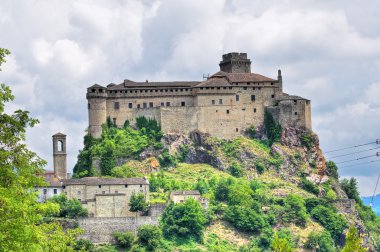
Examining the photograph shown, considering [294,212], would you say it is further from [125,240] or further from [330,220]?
[125,240]

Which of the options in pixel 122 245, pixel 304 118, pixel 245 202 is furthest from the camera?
pixel 304 118

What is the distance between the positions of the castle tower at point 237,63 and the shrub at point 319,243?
2603cm

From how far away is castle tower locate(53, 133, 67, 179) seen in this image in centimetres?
9300

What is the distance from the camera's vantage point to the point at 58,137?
94625 millimetres

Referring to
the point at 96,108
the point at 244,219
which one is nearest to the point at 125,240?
the point at 244,219

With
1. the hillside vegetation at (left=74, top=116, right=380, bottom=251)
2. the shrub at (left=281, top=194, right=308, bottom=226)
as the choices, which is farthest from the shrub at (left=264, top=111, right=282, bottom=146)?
the shrub at (left=281, top=194, right=308, bottom=226)

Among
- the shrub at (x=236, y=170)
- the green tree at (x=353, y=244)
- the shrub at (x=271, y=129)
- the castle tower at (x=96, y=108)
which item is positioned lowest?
the green tree at (x=353, y=244)

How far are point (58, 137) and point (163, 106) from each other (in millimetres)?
13311

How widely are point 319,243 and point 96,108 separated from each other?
28.9 meters

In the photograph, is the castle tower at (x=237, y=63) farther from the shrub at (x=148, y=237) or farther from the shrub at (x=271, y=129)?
the shrub at (x=148, y=237)

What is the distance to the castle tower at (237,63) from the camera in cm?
10906

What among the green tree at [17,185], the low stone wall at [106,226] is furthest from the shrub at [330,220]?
the green tree at [17,185]

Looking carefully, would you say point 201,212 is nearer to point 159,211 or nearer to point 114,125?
point 159,211

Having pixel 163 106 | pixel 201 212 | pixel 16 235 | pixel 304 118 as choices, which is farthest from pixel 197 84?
pixel 16 235
